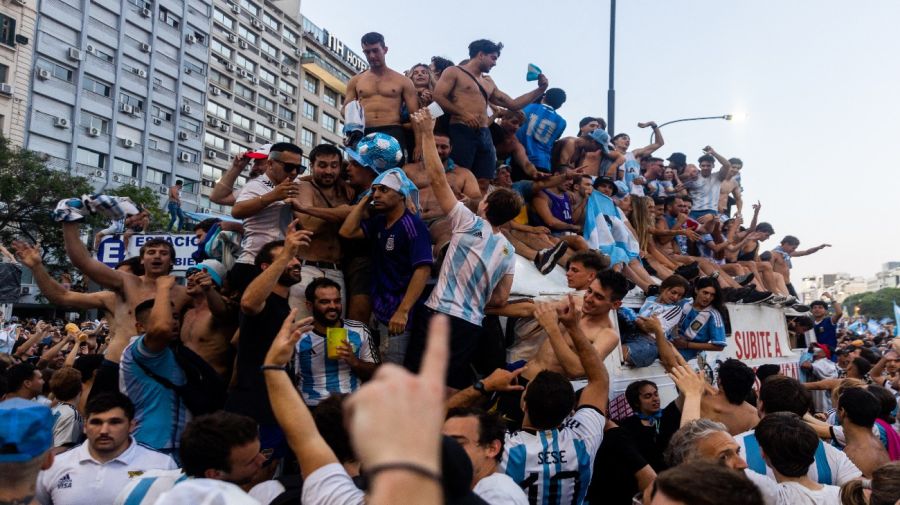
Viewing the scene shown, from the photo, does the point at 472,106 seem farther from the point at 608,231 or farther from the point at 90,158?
the point at 90,158

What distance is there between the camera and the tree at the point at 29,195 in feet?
93.2

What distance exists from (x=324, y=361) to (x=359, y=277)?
38.9 inches

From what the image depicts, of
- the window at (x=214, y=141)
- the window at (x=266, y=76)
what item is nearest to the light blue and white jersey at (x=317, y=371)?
the window at (x=214, y=141)

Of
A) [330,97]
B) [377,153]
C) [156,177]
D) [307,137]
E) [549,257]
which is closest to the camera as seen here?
[377,153]

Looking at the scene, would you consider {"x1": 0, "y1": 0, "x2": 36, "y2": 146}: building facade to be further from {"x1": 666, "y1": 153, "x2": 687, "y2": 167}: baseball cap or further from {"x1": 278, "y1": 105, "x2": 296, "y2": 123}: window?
{"x1": 666, "y1": 153, "x2": 687, "y2": 167}: baseball cap

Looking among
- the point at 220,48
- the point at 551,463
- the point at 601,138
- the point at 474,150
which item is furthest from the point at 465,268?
the point at 220,48

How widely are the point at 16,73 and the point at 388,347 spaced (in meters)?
40.9

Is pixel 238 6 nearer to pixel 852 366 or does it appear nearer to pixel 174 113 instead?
pixel 174 113

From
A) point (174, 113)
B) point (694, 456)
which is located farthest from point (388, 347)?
point (174, 113)

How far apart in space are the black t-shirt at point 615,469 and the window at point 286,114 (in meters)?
62.4

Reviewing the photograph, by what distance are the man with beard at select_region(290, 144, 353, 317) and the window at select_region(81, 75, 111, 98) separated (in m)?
43.7

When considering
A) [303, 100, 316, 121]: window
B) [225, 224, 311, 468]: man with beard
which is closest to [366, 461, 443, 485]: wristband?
[225, 224, 311, 468]: man with beard

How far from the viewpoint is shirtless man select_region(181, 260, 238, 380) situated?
16.2ft

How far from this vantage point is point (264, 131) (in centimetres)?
6019
